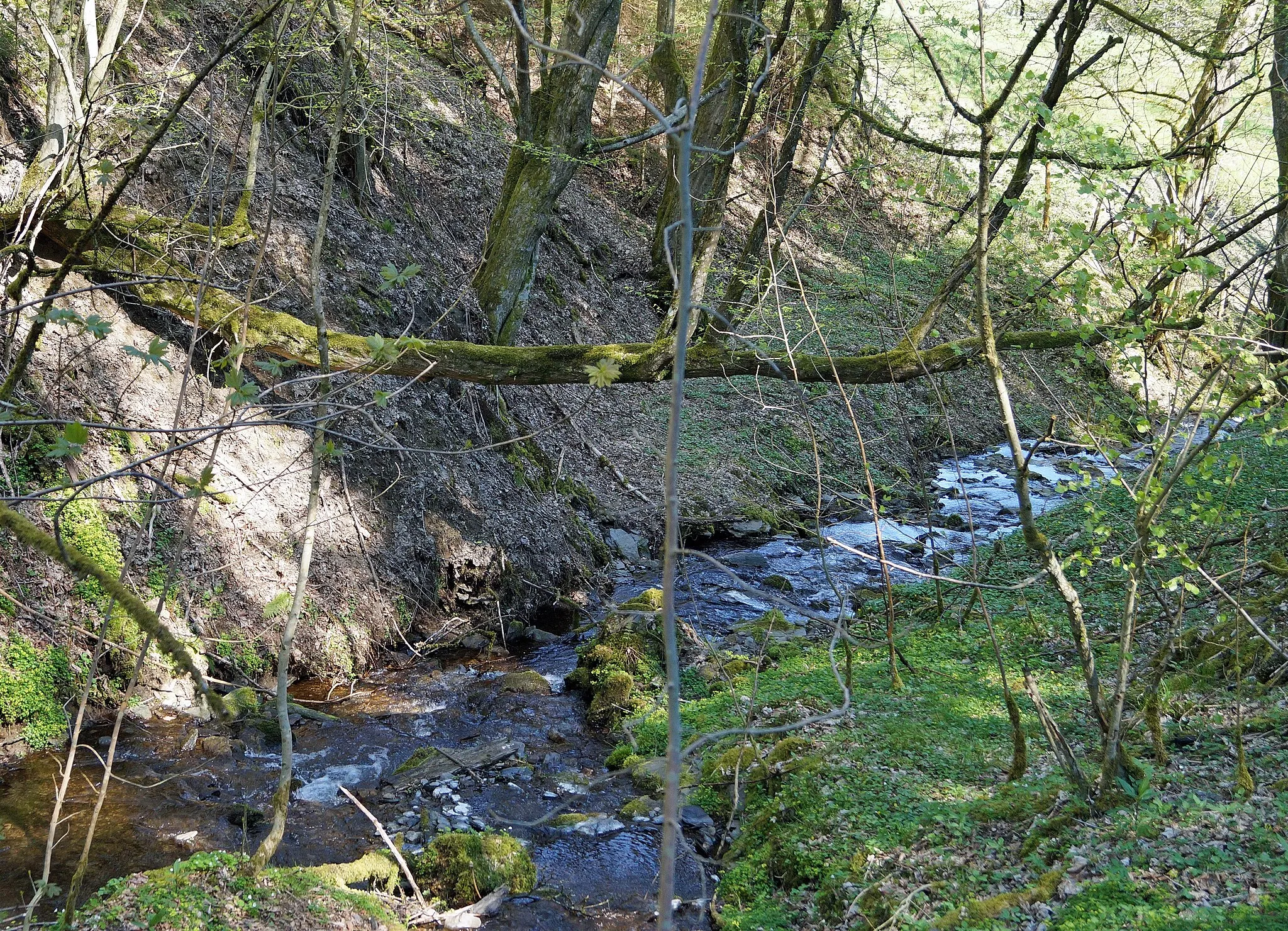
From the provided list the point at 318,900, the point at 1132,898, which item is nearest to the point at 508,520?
the point at 318,900

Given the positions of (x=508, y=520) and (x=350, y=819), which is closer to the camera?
(x=350, y=819)

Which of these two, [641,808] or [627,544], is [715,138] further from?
[641,808]

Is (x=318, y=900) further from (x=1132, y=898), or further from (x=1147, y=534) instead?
(x=1147, y=534)

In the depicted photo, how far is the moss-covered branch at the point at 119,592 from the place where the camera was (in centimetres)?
164

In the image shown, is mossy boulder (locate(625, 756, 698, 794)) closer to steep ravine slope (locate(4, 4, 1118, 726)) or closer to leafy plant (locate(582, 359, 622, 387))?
steep ravine slope (locate(4, 4, 1118, 726))

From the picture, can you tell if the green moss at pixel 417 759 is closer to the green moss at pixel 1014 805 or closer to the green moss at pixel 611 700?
the green moss at pixel 611 700

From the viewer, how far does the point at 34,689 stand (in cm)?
516

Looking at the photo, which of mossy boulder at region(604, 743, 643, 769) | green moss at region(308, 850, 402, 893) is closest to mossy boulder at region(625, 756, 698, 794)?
mossy boulder at region(604, 743, 643, 769)

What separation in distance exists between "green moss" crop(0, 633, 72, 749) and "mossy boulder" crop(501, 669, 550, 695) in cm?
294

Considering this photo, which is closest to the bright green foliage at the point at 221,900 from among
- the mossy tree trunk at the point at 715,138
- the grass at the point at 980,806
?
the grass at the point at 980,806

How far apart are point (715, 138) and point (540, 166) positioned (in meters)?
4.04

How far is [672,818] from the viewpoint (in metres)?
1.47

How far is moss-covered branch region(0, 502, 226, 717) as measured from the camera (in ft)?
5.37

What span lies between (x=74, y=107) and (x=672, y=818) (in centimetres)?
395
